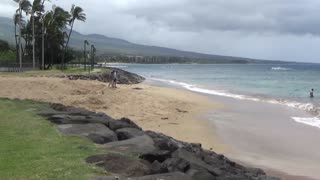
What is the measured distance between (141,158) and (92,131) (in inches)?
112

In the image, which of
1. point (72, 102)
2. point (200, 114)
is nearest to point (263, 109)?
point (200, 114)

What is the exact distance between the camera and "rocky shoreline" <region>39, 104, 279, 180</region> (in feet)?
25.9

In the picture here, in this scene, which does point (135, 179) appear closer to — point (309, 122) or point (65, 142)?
point (65, 142)

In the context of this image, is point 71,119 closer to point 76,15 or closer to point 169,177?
point 169,177

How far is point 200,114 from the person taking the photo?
85.8ft

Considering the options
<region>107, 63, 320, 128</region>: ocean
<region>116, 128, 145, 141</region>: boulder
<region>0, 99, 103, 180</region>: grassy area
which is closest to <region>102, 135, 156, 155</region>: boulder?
<region>0, 99, 103, 180</region>: grassy area

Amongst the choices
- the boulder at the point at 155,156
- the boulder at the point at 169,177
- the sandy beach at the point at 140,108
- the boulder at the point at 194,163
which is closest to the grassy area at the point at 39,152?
the boulder at the point at 169,177

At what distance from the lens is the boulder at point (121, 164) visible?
7.81 m

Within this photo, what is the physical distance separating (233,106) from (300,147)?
15462 millimetres

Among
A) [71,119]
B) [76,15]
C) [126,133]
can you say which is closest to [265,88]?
[76,15]

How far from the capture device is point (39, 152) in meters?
9.05

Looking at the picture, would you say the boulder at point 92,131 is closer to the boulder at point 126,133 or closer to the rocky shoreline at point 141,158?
the rocky shoreline at point 141,158

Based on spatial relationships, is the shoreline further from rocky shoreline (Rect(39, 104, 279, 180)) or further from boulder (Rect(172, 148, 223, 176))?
boulder (Rect(172, 148, 223, 176))

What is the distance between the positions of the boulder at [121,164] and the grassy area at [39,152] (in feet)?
0.74
